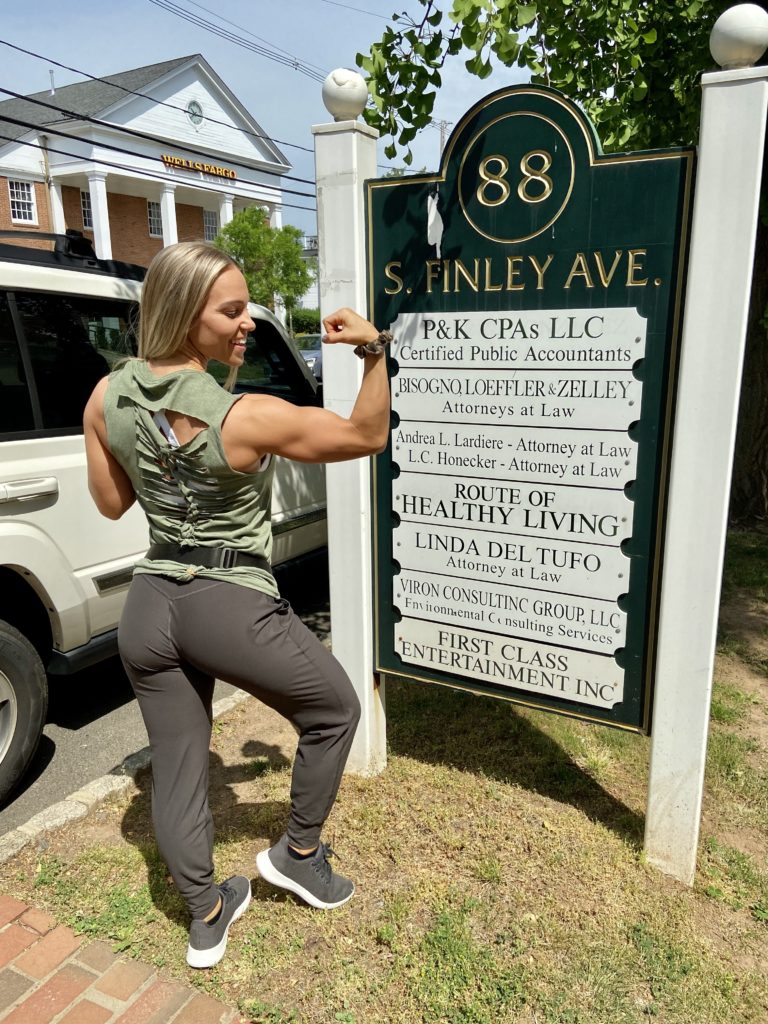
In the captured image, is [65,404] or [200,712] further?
[65,404]

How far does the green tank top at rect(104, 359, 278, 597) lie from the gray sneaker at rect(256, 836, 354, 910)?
35.4 inches

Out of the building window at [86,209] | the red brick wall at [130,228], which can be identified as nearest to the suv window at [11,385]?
the red brick wall at [130,228]

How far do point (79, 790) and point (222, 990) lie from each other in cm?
123

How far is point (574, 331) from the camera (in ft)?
7.90

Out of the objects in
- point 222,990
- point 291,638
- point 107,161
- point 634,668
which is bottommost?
point 222,990

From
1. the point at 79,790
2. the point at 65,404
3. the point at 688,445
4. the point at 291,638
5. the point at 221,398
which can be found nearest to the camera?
the point at 221,398

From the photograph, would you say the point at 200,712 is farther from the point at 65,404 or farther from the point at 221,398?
the point at 65,404

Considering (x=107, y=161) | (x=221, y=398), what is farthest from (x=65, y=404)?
(x=107, y=161)

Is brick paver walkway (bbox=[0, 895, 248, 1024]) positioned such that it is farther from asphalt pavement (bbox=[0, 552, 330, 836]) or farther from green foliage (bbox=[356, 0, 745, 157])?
green foliage (bbox=[356, 0, 745, 157])

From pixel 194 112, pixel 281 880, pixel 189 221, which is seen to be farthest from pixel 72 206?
pixel 281 880

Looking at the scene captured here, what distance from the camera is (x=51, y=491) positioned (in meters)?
3.22

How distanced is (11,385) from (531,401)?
213 centimetres

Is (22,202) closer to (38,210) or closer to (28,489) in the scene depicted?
(38,210)

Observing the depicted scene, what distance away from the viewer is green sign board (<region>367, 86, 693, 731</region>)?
7.57ft
